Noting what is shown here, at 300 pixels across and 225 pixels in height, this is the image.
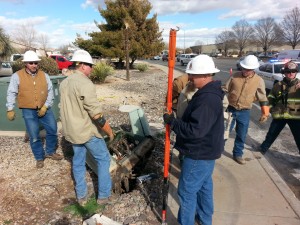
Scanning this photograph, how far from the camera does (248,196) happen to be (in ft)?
12.5

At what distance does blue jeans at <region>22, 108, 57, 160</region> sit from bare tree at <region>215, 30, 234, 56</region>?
268 feet

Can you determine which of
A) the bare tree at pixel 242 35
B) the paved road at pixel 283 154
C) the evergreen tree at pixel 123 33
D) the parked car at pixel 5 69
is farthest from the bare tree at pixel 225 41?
the paved road at pixel 283 154

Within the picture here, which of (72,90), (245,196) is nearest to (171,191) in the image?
(245,196)

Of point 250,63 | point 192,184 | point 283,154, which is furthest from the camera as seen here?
point 283,154

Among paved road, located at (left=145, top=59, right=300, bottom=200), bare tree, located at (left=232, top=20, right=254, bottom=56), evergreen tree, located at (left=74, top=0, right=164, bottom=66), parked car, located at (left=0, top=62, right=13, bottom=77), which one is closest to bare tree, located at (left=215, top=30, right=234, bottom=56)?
bare tree, located at (left=232, top=20, right=254, bottom=56)

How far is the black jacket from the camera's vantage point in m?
2.45

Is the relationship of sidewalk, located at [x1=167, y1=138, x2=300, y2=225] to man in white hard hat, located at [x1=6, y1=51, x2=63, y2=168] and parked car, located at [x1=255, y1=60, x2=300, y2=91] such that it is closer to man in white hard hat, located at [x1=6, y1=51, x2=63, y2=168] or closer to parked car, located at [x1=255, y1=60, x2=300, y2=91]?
man in white hard hat, located at [x1=6, y1=51, x2=63, y2=168]

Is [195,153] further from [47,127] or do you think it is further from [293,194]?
[47,127]

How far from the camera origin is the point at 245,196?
382cm

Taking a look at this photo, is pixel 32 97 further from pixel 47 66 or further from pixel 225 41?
pixel 225 41

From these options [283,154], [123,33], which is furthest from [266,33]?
[283,154]

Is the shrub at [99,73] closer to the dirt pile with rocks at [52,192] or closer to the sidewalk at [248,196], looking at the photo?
the dirt pile with rocks at [52,192]

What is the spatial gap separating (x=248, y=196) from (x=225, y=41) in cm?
8736

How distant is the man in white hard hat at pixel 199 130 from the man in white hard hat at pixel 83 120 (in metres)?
0.91
